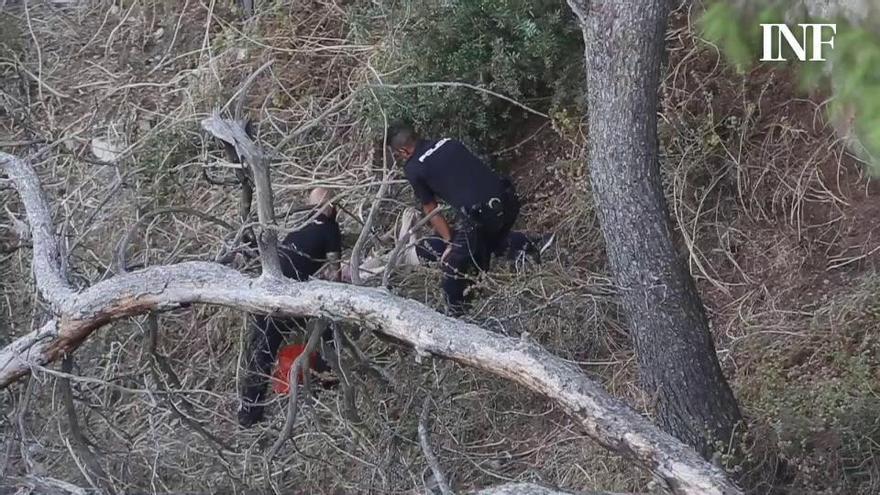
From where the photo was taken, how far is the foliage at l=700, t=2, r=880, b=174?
2891mm

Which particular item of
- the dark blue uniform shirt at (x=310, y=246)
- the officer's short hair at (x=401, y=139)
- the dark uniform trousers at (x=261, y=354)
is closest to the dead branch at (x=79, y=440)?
the dark uniform trousers at (x=261, y=354)

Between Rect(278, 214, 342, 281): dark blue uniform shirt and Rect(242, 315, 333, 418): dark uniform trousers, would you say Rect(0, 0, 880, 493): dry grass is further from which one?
Rect(278, 214, 342, 281): dark blue uniform shirt

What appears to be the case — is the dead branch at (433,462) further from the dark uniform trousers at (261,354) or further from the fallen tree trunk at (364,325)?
the dark uniform trousers at (261,354)

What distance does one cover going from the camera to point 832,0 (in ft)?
14.2

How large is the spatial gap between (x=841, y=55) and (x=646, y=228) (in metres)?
1.36

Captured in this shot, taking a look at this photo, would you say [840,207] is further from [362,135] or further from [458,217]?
[362,135]

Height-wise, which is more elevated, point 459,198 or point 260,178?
point 260,178

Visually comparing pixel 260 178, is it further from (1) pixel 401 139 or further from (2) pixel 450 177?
(1) pixel 401 139

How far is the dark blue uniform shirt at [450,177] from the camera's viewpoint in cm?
630

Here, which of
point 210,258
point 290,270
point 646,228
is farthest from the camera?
point 210,258

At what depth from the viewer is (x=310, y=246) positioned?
6156 millimetres

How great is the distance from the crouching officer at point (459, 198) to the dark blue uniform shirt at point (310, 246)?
557 mm

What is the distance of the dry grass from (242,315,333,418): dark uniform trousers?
0.49 feet

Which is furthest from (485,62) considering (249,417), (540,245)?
(249,417)
